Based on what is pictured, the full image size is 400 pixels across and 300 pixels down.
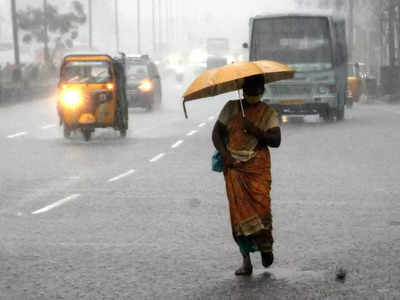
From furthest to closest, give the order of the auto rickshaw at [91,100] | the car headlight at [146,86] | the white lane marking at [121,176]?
the car headlight at [146,86] < the auto rickshaw at [91,100] < the white lane marking at [121,176]

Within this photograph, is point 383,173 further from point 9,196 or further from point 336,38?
point 336,38

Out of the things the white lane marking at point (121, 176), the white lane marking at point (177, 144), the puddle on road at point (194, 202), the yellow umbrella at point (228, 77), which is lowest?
the white lane marking at point (177, 144)

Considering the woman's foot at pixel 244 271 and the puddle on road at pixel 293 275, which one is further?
the woman's foot at pixel 244 271

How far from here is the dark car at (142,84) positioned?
39.1 m

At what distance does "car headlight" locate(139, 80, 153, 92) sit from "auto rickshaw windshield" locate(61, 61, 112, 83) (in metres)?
11.7

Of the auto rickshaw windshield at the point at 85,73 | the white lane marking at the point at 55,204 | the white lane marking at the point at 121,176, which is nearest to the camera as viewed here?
the white lane marking at the point at 55,204

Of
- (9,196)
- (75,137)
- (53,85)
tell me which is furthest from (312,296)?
(53,85)

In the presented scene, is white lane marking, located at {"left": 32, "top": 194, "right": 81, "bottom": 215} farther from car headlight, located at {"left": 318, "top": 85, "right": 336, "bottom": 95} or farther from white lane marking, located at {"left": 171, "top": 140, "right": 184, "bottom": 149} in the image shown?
car headlight, located at {"left": 318, "top": 85, "right": 336, "bottom": 95}

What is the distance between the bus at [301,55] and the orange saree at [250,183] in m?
22.0

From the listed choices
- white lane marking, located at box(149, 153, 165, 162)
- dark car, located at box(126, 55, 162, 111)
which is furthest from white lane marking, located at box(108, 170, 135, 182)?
dark car, located at box(126, 55, 162, 111)

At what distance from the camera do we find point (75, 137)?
26.8 meters

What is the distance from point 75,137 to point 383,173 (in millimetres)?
11761

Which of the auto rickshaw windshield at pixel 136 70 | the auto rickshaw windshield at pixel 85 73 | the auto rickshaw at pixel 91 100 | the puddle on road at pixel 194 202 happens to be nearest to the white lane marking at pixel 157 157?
the auto rickshaw at pixel 91 100

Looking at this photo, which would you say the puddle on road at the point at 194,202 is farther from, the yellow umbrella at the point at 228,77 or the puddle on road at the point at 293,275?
the yellow umbrella at the point at 228,77
